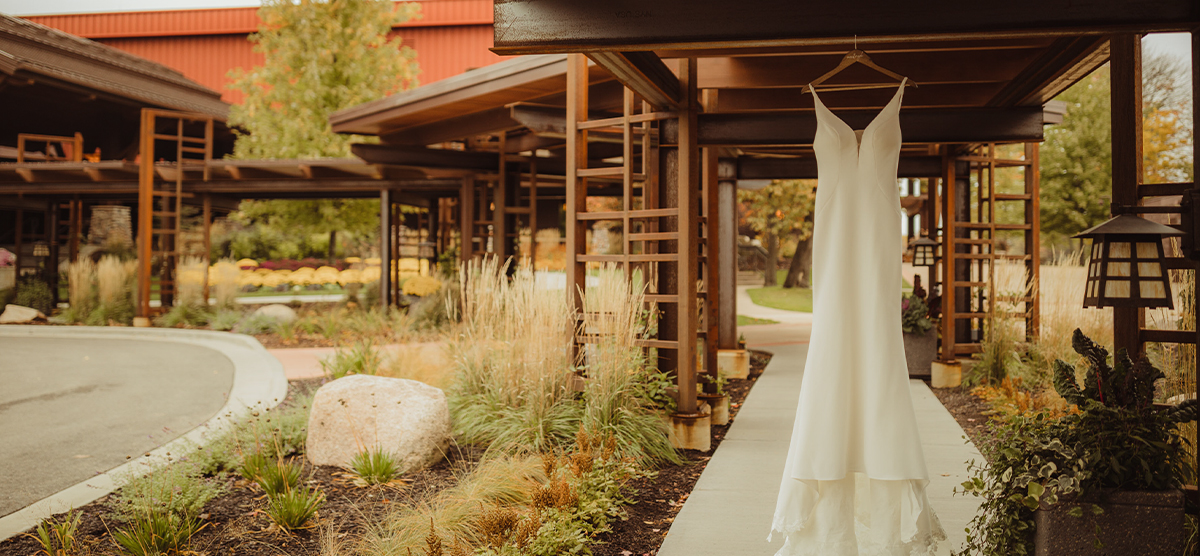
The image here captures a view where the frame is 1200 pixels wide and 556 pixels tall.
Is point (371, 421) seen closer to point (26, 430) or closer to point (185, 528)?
point (185, 528)

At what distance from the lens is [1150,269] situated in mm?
2551

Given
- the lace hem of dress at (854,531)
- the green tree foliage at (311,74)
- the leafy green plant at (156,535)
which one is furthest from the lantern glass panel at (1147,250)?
the green tree foliage at (311,74)

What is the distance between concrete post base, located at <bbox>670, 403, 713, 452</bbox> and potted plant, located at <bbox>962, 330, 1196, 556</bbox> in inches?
90.5

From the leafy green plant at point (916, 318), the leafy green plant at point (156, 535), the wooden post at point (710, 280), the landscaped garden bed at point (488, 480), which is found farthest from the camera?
the leafy green plant at point (916, 318)

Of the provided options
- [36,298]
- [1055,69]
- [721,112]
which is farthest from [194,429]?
[36,298]

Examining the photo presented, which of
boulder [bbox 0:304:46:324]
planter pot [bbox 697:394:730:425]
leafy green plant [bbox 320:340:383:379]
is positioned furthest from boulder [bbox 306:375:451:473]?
boulder [bbox 0:304:46:324]

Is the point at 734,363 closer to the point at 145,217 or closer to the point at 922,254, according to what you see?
the point at 922,254

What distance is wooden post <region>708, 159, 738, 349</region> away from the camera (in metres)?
8.00

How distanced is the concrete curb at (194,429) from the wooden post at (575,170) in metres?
2.07

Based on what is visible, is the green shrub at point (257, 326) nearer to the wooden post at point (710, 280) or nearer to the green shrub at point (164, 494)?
the green shrub at point (164, 494)

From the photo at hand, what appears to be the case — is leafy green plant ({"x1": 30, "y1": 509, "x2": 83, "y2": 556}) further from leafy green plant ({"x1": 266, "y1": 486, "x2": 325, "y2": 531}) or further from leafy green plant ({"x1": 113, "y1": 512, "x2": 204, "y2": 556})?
leafy green plant ({"x1": 266, "y1": 486, "x2": 325, "y2": 531})

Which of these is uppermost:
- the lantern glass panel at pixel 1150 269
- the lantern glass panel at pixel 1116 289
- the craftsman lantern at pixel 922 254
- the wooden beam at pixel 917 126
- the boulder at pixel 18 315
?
the wooden beam at pixel 917 126

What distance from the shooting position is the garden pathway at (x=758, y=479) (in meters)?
3.18

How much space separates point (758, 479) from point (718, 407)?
147cm
